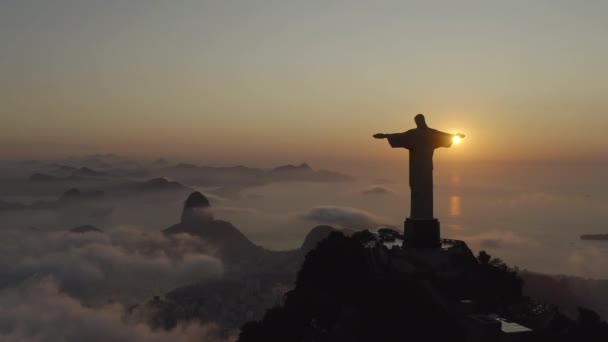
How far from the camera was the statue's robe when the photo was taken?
123 feet

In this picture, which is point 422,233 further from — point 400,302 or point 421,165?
point 400,302

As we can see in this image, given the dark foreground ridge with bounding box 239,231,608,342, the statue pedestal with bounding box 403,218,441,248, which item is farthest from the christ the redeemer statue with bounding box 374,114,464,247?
the dark foreground ridge with bounding box 239,231,608,342

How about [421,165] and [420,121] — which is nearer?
[421,165]

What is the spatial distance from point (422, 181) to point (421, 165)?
1.23m

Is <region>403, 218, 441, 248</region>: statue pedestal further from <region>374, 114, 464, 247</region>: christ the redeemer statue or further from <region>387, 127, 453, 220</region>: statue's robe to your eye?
<region>387, 127, 453, 220</region>: statue's robe

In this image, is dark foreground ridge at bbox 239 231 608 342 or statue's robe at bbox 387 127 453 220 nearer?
dark foreground ridge at bbox 239 231 608 342

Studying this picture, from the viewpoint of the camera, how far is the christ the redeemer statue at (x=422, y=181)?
3709 cm

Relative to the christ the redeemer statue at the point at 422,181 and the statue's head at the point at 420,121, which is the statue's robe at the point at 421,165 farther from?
the statue's head at the point at 420,121

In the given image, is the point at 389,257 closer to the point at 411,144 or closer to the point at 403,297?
the point at 403,297

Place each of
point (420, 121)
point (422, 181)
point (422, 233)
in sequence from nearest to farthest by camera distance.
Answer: point (422, 233)
point (422, 181)
point (420, 121)

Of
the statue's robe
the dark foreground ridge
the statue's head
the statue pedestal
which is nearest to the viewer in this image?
the dark foreground ridge

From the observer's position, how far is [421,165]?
37.6m

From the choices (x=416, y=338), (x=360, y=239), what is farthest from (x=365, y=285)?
(x=360, y=239)

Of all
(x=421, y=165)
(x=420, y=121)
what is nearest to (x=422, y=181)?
(x=421, y=165)
